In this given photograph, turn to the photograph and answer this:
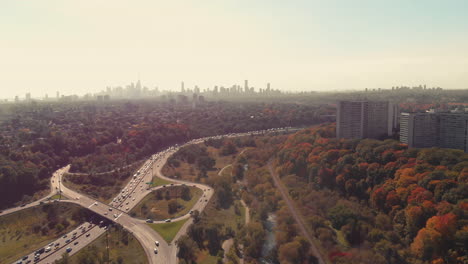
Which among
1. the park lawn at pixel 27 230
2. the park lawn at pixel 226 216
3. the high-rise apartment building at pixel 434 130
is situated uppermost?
the high-rise apartment building at pixel 434 130

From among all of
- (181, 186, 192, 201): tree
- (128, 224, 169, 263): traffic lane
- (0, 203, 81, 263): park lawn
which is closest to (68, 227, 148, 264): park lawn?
(128, 224, 169, 263): traffic lane

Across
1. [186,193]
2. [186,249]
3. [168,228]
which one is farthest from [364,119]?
[186,249]

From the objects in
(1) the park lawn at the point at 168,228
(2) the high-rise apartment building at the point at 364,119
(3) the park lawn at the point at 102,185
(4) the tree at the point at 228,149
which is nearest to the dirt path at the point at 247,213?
(1) the park lawn at the point at 168,228

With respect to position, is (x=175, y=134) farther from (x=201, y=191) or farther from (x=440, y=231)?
(x=440, y=231)

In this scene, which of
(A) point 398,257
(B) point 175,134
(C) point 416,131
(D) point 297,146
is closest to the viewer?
(A) point 398,257

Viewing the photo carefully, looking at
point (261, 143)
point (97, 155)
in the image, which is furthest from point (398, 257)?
point (97, 155)

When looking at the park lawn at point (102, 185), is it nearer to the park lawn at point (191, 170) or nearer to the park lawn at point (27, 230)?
the park lawn at point (27, 230)

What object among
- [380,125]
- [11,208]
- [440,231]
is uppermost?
[380,125]
